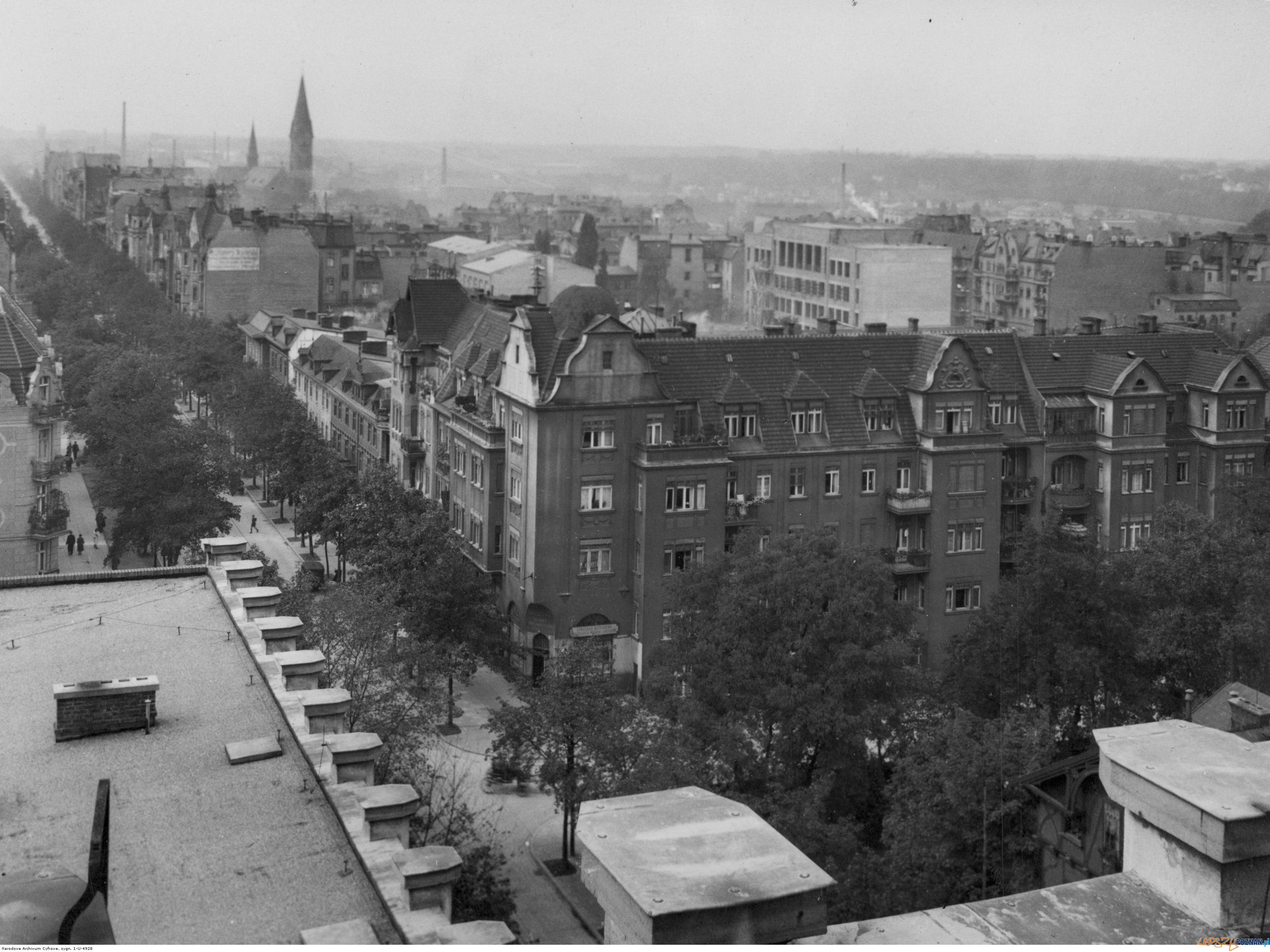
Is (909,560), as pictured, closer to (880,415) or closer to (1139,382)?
(880,415)

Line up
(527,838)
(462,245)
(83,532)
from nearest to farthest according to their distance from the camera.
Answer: (527,838) < (83,532) < (462,245)

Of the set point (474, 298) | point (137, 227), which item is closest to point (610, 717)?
point (474, 298)

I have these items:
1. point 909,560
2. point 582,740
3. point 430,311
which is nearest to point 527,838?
point 582,740

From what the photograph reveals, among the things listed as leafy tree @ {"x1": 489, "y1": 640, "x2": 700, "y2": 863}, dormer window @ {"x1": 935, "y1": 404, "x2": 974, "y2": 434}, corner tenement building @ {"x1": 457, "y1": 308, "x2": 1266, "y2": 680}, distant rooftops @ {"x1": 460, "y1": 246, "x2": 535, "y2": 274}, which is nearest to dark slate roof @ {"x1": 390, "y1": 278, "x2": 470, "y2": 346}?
corner tenement building @ {"x1": 457, "y1": 308, "x2": 1266, "y2": 680}

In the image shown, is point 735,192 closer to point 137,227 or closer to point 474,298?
point 137,227

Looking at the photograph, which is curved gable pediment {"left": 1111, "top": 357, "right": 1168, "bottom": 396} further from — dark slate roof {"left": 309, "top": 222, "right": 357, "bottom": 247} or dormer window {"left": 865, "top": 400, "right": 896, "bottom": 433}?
dark slate roof {"left": 309, "top": 222, "right": 357, "bottom": 247}
